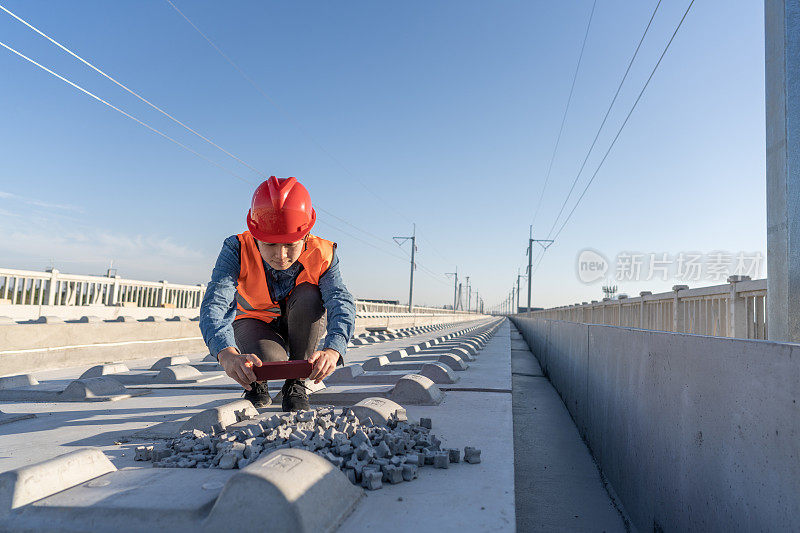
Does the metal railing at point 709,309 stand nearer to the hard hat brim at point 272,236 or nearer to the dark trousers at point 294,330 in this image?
the dark trousers at point 294,330

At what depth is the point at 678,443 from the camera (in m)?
2.13

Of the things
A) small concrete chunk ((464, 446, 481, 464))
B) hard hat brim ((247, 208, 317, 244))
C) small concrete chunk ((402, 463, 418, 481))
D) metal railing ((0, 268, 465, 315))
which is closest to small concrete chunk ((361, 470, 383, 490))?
small concrete chunk ((402, 463, 418, 481))

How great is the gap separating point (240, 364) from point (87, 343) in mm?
5613

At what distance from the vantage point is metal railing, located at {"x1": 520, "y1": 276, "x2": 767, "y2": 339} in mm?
5770

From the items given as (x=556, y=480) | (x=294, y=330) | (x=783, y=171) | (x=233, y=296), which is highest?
(x=783, y=171)

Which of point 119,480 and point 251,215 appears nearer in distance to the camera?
point 119,480

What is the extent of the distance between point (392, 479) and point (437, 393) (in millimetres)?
1907

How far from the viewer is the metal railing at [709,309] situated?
18.9ft

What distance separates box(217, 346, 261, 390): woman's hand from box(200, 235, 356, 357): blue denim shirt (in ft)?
0.60

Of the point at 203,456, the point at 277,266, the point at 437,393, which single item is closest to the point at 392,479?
the point at 203,456

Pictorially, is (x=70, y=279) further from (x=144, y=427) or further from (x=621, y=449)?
(x=621, y=449)

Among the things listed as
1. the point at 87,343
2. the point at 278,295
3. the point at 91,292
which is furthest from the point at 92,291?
the point at 278,295

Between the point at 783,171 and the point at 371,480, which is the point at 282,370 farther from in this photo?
the point at 783,171

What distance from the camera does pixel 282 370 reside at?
2.67 meters
